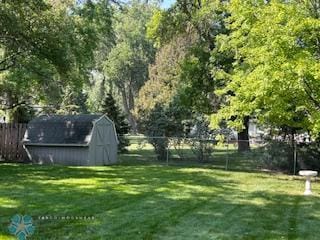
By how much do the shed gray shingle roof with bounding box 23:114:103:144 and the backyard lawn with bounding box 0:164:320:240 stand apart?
514 centimetres

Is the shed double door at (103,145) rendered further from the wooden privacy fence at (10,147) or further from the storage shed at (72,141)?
the wooden privacy fence at (10,147)

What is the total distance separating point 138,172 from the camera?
1830cm

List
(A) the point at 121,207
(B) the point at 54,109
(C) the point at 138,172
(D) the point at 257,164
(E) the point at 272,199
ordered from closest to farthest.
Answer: (A) the point at 121,207
(E) the point at 272,199
(C) the point at 138,172
(D) the point at 257,164
(B) the point at 54,109

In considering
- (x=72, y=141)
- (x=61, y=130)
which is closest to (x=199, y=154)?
(x=72, y=141)

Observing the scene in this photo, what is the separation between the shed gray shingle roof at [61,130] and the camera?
871 inches

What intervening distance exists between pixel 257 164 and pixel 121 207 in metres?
12.7

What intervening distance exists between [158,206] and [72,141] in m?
12.4

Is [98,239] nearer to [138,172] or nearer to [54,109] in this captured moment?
[138,172]

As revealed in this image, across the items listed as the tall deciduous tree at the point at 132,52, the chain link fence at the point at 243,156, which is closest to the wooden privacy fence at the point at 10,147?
the chain link fence at the point at 243,156

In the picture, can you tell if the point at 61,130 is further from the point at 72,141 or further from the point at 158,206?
the point at 158,206

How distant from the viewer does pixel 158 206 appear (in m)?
10.4

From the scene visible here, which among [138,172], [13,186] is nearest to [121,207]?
[13,186]

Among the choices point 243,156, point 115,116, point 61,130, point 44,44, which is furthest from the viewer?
point 115,116

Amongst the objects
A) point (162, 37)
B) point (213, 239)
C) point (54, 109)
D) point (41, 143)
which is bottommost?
point (213, 239)
